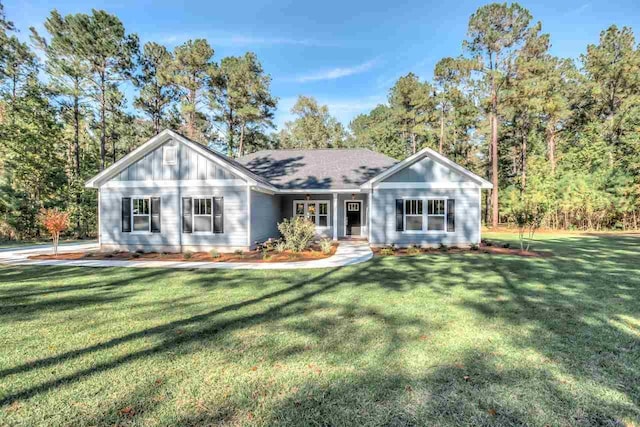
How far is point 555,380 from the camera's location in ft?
9.46

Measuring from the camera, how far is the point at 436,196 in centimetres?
1242

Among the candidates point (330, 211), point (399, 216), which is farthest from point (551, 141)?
point (330, 211)

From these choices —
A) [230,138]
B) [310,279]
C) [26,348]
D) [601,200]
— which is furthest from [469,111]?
[26,348]

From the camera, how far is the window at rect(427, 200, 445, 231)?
40.9 feet

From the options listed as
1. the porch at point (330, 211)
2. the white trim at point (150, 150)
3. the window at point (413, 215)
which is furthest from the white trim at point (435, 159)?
the white trim at point (150, 150)

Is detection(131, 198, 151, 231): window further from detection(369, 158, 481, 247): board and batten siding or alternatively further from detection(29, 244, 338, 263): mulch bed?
detection(369, 158, 481, 247): board and batten siding

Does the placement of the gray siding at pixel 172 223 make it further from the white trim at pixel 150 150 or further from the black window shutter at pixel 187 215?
the white trim at pixel 150 150

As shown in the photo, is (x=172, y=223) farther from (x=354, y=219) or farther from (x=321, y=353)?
(x=321, y=353)

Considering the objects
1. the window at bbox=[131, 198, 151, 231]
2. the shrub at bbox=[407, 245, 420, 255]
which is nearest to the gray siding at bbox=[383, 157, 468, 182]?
the shrub at bbox=[407, 245, 420, 255]

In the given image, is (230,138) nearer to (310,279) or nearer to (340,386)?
(310,279)

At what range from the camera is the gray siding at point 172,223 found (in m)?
11.6

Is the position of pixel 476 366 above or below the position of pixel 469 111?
below

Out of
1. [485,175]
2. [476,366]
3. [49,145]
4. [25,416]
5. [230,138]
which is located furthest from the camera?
[485,175]

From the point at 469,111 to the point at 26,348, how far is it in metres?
30.9
